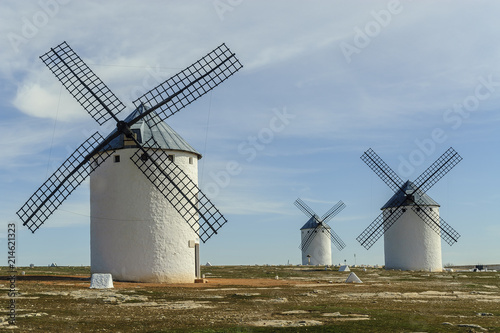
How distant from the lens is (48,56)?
3086cm

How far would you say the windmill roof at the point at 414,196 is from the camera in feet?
170

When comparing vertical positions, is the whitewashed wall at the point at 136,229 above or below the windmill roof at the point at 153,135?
below

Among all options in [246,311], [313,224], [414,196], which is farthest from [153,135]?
[313,224]

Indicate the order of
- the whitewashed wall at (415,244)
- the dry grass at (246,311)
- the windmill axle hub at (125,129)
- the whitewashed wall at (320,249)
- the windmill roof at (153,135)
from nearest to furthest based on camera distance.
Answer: the dry grass at (246,311), the windmill axle hub at (125,129), the windmill roof at (153,135), the whitewashed wall at (415,244), the whitewashed wall at (320,249)

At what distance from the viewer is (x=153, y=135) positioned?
29750 mm

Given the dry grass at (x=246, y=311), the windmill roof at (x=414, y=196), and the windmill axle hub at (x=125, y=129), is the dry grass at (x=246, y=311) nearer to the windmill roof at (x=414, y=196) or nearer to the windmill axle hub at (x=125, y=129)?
the windmill axle hub at (x=125, y=129)

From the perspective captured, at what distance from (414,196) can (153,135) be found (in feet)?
99.6

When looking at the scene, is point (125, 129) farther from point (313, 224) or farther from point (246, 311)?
point (313, 224)

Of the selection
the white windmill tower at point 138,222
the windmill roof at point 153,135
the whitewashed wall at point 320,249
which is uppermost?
the windmill roof at point 153,135

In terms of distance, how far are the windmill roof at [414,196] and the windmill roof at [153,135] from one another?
26.9 metres

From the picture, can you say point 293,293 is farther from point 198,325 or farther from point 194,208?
point 198,325

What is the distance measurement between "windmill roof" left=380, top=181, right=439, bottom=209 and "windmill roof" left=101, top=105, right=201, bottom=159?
26.9 meters

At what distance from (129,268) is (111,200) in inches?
139

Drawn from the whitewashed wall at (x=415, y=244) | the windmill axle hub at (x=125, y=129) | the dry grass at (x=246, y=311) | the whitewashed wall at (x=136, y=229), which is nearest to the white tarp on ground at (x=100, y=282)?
the dry grass at (x=246, y=311)
